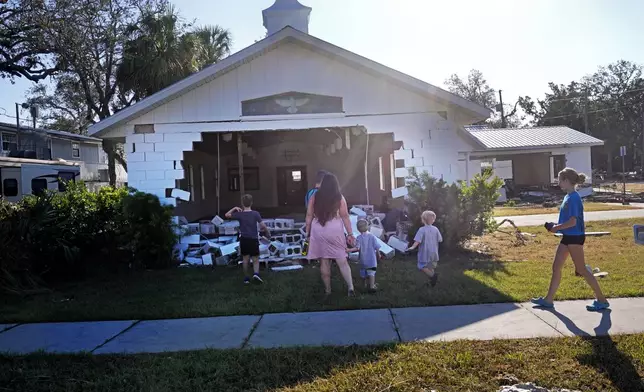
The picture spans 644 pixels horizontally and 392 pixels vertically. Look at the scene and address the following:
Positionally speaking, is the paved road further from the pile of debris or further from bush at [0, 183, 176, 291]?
bush at [0, 183, 176, 291]

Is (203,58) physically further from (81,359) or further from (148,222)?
(81,359)

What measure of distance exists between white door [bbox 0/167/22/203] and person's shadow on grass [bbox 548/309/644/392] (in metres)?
18.1

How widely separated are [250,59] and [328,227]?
6089mm

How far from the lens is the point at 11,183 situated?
18547 mm

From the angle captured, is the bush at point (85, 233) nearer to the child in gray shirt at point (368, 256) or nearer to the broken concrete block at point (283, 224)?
the broken concrete block at point (283, 224)

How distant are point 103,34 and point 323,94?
29.4 feet

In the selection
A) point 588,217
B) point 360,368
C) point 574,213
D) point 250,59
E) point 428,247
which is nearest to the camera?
point 360,368

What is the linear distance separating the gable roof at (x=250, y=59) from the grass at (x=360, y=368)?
7496 mm

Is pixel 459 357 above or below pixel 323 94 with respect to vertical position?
below

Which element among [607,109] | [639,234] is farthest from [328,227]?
[607,109]

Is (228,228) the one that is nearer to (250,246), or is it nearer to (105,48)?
(250,246)

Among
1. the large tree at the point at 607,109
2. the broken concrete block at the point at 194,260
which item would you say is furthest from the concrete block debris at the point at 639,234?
the large tree at the point at 607,109

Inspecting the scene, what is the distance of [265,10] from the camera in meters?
16.0

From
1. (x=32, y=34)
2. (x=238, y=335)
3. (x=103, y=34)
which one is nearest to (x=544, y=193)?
(x=103, y=34)
